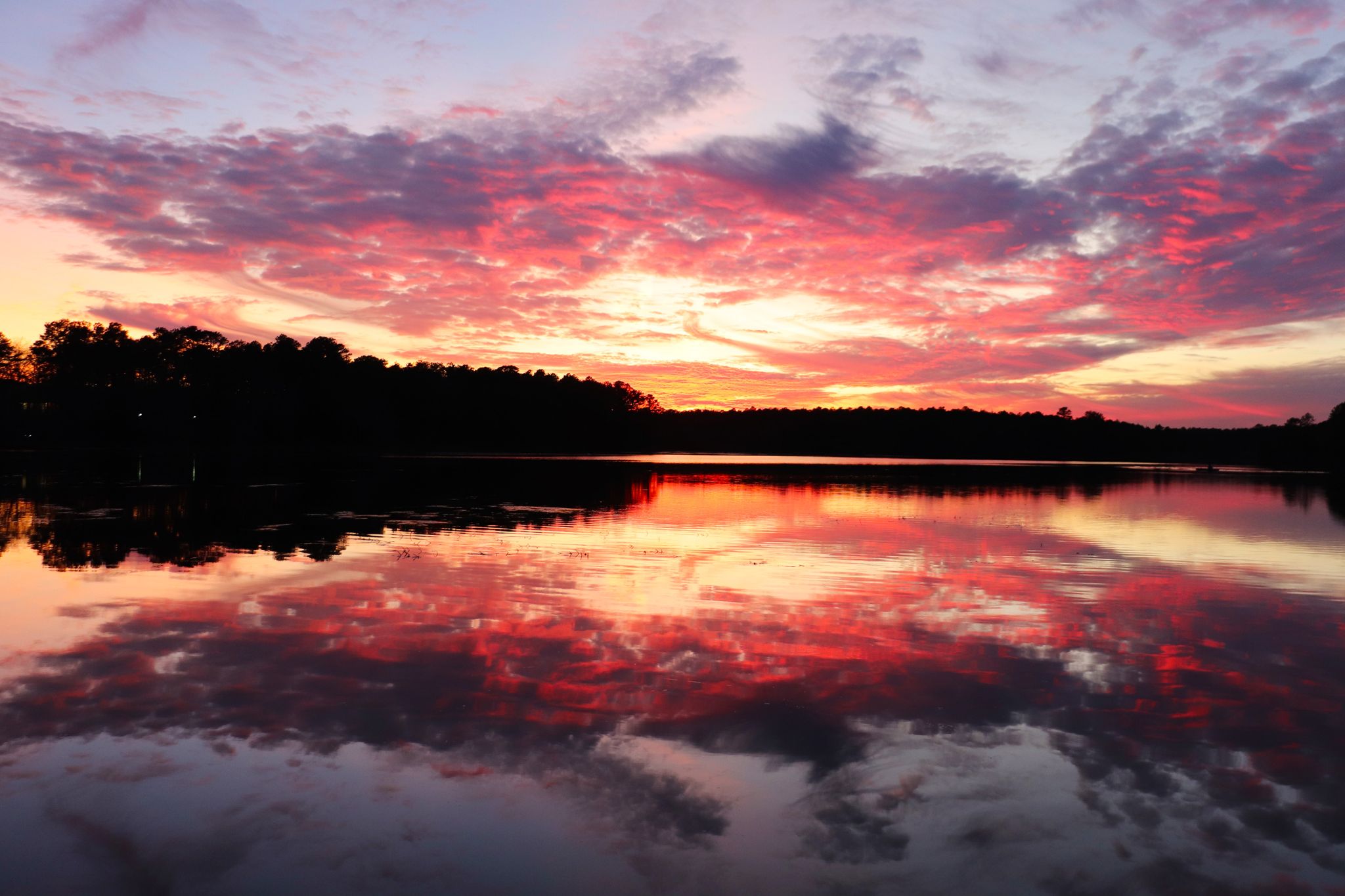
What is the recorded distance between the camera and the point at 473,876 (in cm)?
646

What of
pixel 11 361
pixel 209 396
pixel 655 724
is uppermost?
pixel 11 361

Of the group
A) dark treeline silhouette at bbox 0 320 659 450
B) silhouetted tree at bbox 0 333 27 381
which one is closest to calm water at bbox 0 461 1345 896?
dark treeline silhouette at bbox 0 320 659 450

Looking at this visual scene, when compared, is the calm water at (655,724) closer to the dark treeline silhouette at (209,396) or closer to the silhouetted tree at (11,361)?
the dark treeline silhouette at (209,396)

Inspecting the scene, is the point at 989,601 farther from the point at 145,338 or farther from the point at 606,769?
the point at 145,338

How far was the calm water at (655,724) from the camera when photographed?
22.3 ft

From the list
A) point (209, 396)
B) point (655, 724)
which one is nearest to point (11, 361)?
point (209, 396)

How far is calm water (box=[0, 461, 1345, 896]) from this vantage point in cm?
679

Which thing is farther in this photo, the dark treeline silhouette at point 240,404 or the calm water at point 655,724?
the dark treeline silhouette at point 240,404

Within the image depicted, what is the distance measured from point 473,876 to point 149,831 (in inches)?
110

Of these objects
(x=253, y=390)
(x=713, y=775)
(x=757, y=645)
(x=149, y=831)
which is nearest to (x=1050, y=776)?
(x=713, y=775)

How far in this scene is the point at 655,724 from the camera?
9672mm

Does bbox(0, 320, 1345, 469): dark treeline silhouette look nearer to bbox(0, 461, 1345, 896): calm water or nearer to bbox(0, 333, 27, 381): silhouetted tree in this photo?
bbox(0, 333, 27, 381): silhouetted tree

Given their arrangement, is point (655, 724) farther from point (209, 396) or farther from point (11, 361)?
point (11, 361)

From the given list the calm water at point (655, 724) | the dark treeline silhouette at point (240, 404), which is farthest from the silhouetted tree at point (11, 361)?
the calm water at point (655, 724)
